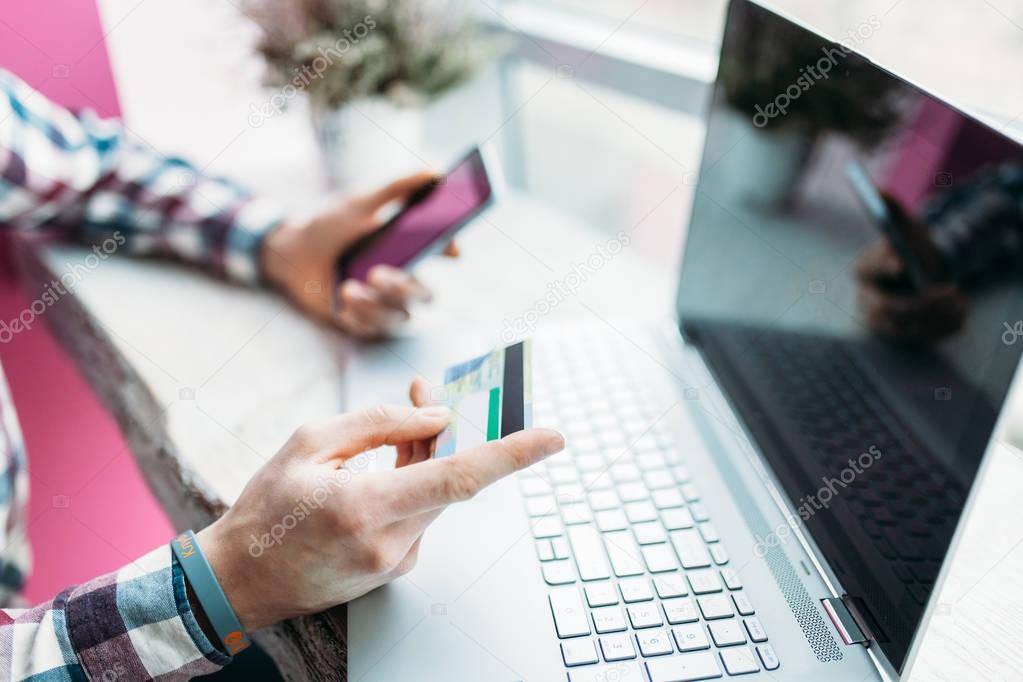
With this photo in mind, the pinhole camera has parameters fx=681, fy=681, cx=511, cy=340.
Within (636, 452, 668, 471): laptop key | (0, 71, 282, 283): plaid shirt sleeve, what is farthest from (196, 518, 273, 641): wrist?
(0, 71, 282, 283): plaid shirt sleeve

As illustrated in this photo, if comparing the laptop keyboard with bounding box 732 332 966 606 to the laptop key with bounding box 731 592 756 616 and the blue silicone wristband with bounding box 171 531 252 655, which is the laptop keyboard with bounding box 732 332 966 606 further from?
the blue silicone wristband with bounding box 171 531 252 655

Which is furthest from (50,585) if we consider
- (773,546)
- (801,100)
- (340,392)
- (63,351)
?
(801,100)

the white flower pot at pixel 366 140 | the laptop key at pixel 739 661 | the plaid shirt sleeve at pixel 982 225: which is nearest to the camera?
the plaid shirt sleeve at pixel 982 225

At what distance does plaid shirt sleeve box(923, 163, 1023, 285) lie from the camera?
360 mm

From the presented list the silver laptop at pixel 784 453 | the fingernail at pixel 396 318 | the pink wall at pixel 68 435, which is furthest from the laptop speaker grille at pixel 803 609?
the pink wall at pixel 68 435

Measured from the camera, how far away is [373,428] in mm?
535

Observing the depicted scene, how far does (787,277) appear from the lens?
0.60 m

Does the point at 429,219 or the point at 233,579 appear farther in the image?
the point at 429,219

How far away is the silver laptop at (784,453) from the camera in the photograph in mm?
409

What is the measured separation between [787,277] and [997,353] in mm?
245

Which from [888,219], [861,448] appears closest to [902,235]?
[888,219]

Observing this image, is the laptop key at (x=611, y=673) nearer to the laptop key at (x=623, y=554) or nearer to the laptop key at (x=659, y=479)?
the laptop key at (x=623, y=554)

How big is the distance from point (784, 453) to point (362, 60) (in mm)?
1013

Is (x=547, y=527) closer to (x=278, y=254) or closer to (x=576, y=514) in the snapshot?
(x=576, y=514)
